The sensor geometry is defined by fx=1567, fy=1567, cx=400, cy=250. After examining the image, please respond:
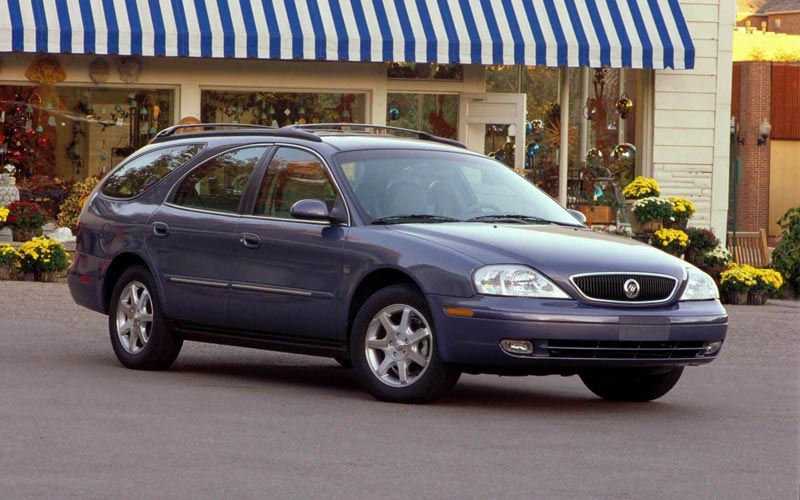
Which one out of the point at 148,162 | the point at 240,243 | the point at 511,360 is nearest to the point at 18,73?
the point at 148,162

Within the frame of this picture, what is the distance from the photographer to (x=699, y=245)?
69.9ft

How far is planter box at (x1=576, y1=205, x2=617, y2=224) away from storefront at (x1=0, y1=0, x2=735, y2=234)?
28 cm

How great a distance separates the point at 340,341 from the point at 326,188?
1027 millimetres

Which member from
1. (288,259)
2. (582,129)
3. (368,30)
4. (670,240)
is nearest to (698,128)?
(582,129)

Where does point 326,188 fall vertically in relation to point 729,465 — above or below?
above

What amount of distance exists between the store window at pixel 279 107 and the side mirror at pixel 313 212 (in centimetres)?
1364

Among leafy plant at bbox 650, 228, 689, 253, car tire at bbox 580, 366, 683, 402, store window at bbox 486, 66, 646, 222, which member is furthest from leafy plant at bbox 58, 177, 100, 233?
car tire at bbox 580, 366, 683, 402

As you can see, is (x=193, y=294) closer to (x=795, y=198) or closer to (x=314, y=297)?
(x=314, y=297)

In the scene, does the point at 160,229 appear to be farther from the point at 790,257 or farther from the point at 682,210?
the point at 790,257

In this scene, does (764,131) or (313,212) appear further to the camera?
(764,131)

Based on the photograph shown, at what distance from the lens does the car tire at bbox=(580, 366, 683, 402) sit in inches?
375

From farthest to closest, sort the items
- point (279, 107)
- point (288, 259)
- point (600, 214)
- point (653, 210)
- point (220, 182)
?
point (600, 214)
point (279, 107)
point (653, 210)
point (220, 182)
point (288, 259)

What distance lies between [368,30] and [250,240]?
486 inches

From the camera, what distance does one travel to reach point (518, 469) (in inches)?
270
